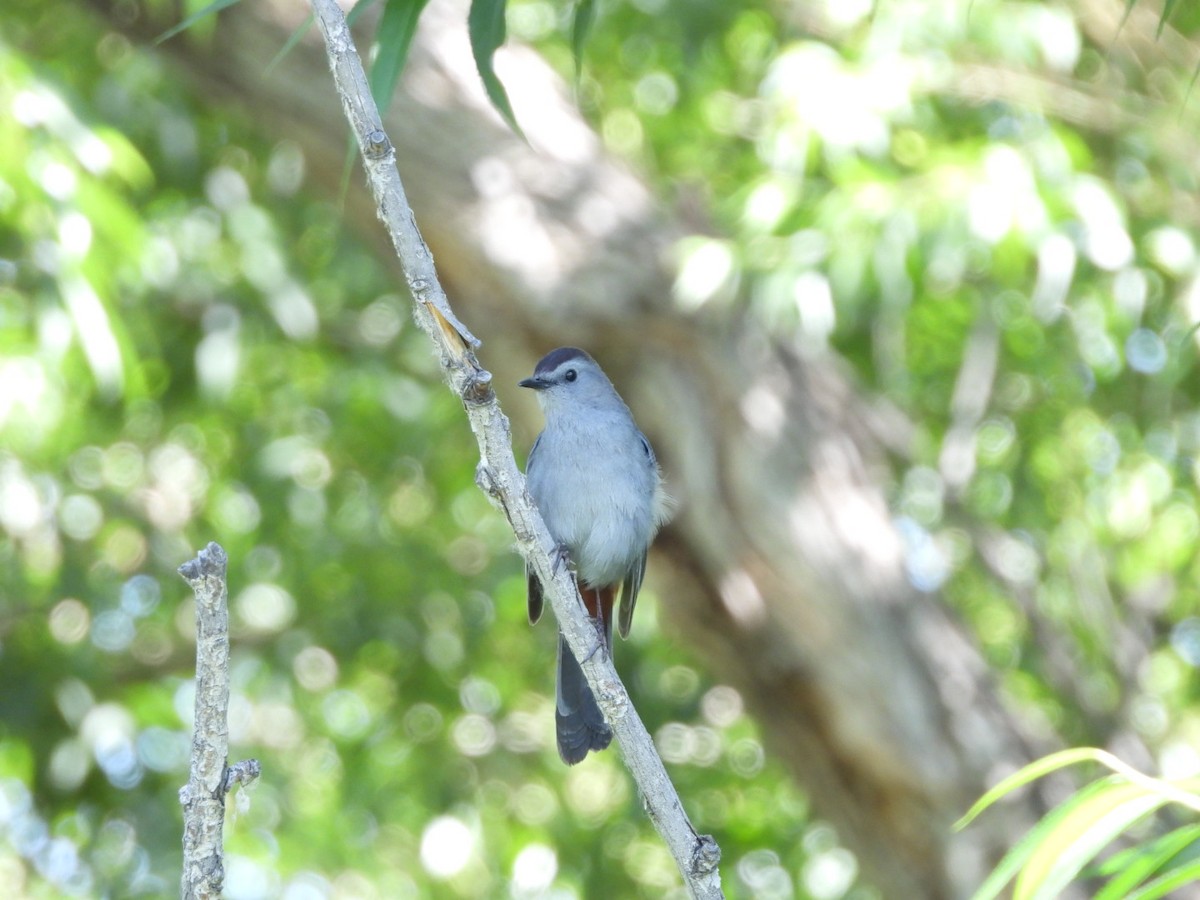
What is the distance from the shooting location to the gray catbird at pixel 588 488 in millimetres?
4340

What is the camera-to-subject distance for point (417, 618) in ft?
22.7

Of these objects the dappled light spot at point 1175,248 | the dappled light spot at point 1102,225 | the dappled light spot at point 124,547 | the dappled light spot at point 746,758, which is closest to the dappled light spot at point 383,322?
the dappled light spot at point 124,547

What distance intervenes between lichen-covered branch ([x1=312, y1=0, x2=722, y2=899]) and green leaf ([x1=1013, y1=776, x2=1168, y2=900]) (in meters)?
0.79

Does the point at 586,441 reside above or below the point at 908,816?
Answer: above

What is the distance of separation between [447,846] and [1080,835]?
542 cm

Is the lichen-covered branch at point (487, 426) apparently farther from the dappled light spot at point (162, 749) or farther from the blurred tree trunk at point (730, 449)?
the dappled light spot at point (162, 749)

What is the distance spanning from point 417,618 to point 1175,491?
378 centimetres

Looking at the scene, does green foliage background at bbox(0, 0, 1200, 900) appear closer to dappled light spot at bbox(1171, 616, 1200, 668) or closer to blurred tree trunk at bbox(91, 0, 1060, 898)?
dappled light spot at bbox(1171, 616, 1200, 668)

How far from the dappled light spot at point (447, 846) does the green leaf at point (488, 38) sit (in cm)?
463

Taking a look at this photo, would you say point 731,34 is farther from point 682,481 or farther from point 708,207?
point 682,481

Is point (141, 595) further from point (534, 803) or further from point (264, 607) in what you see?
point (534, 803)

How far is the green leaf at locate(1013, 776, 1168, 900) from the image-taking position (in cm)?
146

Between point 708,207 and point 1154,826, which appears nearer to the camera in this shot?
point 1154,826

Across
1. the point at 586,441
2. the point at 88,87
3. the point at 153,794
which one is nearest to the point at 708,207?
the point at 586,441
